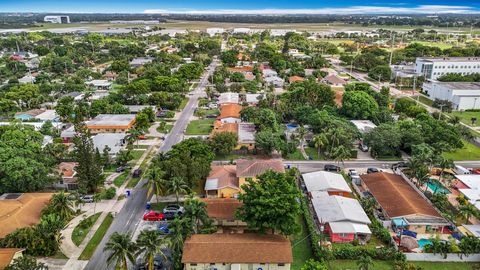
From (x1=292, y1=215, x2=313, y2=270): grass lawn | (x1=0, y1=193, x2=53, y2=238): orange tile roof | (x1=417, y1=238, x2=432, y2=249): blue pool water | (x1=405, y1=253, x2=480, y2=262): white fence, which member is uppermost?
(x1=0, y1=193, x2=53, y2=238): orange tile roof

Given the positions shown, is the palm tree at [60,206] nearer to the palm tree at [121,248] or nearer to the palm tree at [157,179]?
the palm tree at [157,179]

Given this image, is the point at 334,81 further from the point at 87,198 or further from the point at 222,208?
the point at 87,198

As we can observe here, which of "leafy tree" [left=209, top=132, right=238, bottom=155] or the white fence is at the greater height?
"leafy tree" [left=209, top=132, right=238, bottom=155]

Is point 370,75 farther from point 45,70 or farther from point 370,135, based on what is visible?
point 45,70

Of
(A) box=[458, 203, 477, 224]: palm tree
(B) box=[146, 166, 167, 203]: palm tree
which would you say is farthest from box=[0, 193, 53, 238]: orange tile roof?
(A) box=[458, 203, 477, 224]: palm tree

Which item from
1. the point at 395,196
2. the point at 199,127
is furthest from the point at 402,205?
the point at 199,127

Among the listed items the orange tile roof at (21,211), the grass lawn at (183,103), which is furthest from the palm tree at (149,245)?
the grass lawn at (183,103)

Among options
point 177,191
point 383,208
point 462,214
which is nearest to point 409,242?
point 383,208

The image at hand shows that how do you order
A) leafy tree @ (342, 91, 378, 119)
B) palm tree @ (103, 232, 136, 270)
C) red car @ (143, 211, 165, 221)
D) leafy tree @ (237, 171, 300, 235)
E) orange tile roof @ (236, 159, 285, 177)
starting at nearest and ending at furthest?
palm tree @ (103, 232, 136, 270) < leafy tree @ (237, 171, 300, 235) < red car @ (143, 211, 165, 221) < orange tile roof @ (236, 159, 285, 177) < leafy tree @ (342, 91, 378, 119)

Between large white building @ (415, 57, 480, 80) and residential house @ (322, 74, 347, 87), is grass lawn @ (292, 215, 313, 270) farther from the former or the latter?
large white building @ (415, 57, 480, 80)
